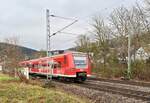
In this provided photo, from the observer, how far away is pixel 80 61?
1062 inches

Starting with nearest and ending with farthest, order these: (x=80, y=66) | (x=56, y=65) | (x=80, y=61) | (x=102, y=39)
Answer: (x=80, y=66)
(x=80, y=61)
(x=56, y=65)
(x=102, y=39)

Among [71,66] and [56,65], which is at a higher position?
[56,65]

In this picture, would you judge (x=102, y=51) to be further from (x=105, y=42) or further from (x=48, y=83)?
(x=48, y=83)

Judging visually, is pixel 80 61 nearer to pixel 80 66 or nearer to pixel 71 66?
pixel 80 66

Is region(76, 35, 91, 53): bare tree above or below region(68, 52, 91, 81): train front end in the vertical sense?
above

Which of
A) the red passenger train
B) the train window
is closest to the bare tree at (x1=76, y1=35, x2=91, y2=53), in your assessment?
the train window

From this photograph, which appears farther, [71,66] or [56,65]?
[56,65]

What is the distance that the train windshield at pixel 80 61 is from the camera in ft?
87.2

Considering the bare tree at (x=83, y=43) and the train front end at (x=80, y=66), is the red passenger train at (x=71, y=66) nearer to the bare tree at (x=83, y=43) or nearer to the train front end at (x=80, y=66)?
the train front end at (x=80, y=66)

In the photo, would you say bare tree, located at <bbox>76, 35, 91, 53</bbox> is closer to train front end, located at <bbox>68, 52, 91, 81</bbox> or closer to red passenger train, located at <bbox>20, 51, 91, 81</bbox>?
red passenger train, located at <bbox>20, 51, 91, 81</bbox>

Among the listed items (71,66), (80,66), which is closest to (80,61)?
(80,66)

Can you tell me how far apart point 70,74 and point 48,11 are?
6.43 m

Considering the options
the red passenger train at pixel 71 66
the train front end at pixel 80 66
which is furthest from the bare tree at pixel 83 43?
the train front end at pixel 80 66

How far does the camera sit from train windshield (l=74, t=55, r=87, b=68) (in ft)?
87.2
